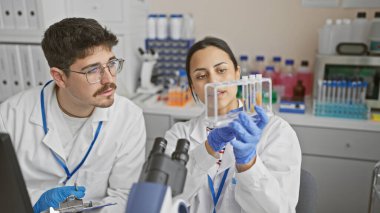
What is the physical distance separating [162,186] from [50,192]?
0.73 m

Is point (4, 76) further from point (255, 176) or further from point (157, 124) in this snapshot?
point (255, 176)

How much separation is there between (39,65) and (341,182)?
1955mm

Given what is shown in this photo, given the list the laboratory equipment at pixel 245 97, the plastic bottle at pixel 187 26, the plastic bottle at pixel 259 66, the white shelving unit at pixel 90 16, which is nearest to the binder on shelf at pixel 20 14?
the white shelving unit at pixel 90 16

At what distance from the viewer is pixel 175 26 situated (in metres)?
2.52

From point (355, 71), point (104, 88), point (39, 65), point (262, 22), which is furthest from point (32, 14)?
point (355, 71)

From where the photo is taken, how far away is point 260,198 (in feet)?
3.35

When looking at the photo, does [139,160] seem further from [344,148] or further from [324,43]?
[324,43]

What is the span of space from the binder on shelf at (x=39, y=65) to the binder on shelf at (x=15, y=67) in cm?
11

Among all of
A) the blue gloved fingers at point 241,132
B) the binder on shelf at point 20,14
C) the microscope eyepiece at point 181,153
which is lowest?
the blue gloved fingers at point 241,132

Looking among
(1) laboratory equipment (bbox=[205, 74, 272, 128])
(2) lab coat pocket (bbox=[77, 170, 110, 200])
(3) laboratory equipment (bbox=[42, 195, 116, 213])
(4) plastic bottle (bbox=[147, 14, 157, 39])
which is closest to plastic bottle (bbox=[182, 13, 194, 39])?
(4) plastic bottle (bbox=[147, 14, 157, 39])

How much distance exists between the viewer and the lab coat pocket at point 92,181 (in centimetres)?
140

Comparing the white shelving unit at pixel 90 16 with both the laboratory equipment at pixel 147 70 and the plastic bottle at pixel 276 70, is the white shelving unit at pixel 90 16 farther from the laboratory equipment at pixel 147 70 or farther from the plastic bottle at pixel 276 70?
the plastic bottle at pixel 276 70

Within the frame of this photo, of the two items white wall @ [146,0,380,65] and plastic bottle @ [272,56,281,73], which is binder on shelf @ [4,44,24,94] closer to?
white wall @ [146,0,380,65]

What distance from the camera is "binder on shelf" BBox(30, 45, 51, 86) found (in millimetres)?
2178
